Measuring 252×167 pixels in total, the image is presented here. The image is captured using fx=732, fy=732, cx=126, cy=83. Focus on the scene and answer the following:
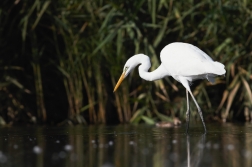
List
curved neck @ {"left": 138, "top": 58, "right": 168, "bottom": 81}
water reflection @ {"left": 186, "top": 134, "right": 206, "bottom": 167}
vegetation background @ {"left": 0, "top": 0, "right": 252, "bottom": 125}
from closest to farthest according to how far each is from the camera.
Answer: water reflection @ {"left": 186, "top": 134, "right": 206, "bottom": 167} < curved neck @ {"left": 138, "top": 58, "right": 168, "bottom": 81} < vegetation background @ {"left": 0, "top": 0, "right": 252, "bottom": 125}

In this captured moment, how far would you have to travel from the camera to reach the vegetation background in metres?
9.44

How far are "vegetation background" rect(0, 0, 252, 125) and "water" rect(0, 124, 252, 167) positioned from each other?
66.5 inches

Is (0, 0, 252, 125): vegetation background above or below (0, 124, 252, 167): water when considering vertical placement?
above

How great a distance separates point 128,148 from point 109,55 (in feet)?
12.6

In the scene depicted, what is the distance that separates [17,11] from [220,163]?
602cm

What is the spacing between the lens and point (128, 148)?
5.83m

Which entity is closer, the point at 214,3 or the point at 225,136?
the point at 225,136

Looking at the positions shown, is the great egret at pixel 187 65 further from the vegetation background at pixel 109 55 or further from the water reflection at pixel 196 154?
the vegetation background at pixel 109 55

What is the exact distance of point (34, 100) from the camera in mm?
10266

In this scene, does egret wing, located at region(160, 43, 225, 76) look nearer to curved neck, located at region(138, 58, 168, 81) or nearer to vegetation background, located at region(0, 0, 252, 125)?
curved neck, located at region(138, 58, 168, 81)

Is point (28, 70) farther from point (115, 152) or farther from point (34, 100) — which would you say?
point (115, 152)

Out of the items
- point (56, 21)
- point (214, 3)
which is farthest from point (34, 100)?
point (214, 3)

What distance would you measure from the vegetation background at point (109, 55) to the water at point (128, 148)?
66.5 inches

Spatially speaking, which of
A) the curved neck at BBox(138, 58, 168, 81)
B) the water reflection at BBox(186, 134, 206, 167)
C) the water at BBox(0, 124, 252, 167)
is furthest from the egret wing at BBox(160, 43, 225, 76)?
the water reflection at BBox(186, 134, 206, 167)
